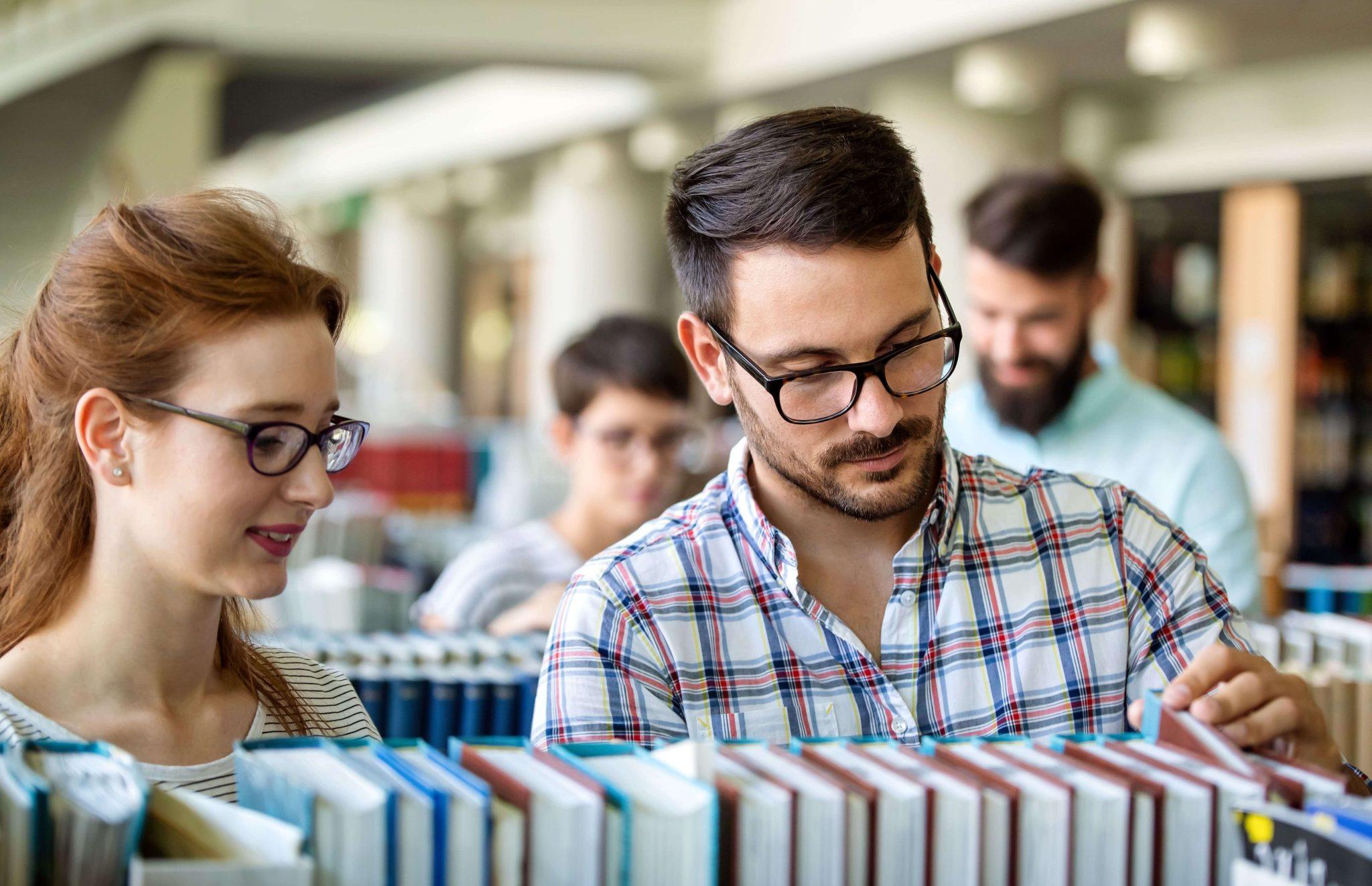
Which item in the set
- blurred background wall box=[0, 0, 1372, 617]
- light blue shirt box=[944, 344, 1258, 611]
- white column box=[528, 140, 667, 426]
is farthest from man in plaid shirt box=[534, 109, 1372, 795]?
white column box=[528, 140, 667, 426]

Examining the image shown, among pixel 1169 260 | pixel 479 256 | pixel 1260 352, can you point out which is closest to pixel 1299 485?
pixel 1260 352

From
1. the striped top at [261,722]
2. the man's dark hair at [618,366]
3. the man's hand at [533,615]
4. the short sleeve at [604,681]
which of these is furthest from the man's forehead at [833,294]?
the man's dark hair at [618,366]

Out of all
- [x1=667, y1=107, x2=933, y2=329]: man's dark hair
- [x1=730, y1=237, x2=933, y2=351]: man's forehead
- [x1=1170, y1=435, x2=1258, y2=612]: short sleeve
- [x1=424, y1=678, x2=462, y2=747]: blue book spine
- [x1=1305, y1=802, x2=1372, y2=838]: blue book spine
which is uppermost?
[x1=667, y1=107, x2=933, y2=329]: man's dark hair

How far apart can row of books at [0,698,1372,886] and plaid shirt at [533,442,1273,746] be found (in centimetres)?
33

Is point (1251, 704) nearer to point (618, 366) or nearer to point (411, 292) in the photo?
point (618, 366)

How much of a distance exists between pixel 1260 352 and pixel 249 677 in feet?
21.2

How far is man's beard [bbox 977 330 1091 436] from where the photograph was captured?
3.11 m

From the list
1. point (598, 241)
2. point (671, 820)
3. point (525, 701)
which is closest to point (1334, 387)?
point (598, 241)

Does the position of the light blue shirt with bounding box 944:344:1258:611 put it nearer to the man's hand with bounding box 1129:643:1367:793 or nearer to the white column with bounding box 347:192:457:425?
the man's hand with bounding box 1129:643:1367:793

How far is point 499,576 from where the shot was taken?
3.12 metres

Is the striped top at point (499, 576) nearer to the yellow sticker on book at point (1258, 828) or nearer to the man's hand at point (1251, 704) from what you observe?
the man's hand at point (1251, 704)

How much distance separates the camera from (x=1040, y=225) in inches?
119

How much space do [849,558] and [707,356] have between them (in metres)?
0.31

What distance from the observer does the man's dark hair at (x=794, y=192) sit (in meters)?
1.51
